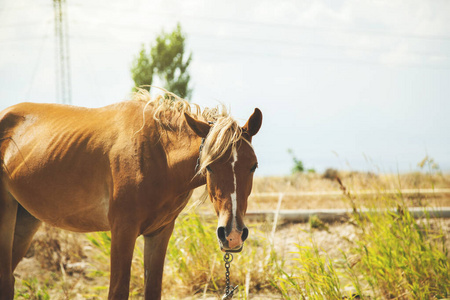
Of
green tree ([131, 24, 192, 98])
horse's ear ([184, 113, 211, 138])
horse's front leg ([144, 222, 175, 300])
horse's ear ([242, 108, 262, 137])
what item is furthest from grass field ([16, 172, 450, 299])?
green tree ([131, 24, 192, 98])

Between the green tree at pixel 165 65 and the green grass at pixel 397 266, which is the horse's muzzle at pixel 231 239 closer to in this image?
the green grass at pixel 397 266

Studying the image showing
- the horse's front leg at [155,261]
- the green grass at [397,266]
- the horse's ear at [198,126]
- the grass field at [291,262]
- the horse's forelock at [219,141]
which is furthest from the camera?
the grass field at [291,262]

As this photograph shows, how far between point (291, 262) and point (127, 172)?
3691 millimetres

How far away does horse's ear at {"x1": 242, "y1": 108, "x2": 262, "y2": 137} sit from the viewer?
3055mm

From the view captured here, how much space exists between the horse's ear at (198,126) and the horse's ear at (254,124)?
0.29 meters

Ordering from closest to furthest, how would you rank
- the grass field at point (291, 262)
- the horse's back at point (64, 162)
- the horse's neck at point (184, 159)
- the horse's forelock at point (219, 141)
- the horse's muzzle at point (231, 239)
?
the horse's muzzle at point (231, 239), the horse's forelock at point (219, 141), the horse's neck at point (184, 159), the horse's back at point (64, 162), the grass field at point (291, 262)

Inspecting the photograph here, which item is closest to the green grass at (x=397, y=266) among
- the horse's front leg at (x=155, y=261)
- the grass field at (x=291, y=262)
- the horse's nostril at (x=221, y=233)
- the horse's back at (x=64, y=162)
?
the grass field at (x=291, y=262)

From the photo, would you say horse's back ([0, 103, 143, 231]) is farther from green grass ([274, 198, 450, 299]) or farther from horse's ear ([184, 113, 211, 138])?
green grass ([274, 198, 450, 299])

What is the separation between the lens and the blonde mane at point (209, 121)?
285 centimetres

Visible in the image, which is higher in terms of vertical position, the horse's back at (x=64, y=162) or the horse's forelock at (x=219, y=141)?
the horse's forelock at (x=219, y=141)

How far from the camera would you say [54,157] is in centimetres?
353

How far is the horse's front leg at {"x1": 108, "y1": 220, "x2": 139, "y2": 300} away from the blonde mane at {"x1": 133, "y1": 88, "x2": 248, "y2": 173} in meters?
0.74

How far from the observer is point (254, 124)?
3.10 meters

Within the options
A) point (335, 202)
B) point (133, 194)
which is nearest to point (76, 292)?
point (133, 194)
